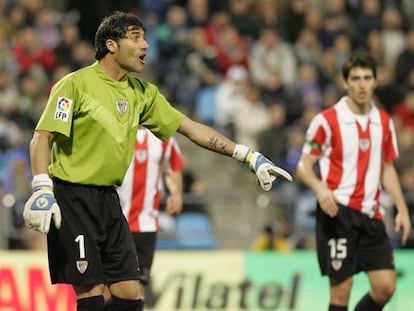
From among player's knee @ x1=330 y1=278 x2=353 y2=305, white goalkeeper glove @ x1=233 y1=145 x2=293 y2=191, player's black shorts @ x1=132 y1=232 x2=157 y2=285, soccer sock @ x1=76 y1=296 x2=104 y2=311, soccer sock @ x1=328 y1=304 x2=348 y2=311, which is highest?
white goalkeeper glove @ x1=233 y1=145 x2=293 y2=191

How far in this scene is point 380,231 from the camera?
888cm

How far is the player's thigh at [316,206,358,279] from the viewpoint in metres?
8.77

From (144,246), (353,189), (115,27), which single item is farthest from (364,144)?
(115,27)

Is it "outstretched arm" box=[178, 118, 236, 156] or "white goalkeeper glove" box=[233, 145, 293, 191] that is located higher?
"outstretched arm" box=[178, 118, 236, 156]

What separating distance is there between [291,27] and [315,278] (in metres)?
6.68

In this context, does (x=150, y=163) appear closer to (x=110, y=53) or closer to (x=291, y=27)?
(x=110, y=53)

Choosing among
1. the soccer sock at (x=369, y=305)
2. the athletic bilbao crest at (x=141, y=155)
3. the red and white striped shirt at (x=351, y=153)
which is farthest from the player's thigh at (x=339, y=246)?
the athletic bilbao crest at (x=141, y=155)

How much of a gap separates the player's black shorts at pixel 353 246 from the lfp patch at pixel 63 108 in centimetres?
264

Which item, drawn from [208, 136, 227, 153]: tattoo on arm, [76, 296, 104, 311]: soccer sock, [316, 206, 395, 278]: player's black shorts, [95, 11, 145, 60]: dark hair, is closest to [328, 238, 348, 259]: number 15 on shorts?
[316, 206, 395, 278]: player's black shorts

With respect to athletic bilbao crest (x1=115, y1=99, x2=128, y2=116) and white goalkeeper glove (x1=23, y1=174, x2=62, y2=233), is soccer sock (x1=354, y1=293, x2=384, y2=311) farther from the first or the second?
white goalkeeper glove (x1=23, y1=174, x2=62, y2=233)

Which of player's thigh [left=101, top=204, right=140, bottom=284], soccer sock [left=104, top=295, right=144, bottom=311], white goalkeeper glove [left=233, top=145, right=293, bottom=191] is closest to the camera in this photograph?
white goalkeeper glove [left=233, top=145, right=293, bottom=191]

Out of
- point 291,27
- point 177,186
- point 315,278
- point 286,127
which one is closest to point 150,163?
point 177,186

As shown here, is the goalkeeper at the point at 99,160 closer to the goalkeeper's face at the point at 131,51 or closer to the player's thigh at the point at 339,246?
the goalkeeper's face at the point at 131,51

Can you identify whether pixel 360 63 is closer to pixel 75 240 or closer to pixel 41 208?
pixel 75 240
